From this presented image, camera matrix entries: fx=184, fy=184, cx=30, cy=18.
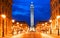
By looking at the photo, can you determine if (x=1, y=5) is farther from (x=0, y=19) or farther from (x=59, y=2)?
(x=59, y=2)

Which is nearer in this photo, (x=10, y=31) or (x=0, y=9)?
(x=0, y=9)

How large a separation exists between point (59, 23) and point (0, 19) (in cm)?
2529

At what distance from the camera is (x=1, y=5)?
54531 millimetres

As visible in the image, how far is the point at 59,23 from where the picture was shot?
227ft

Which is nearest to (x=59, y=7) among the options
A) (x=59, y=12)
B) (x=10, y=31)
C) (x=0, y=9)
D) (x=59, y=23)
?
(x=59, y=12)

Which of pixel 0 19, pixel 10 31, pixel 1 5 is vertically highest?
pixel 1 5

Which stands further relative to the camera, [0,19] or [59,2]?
[59,2]

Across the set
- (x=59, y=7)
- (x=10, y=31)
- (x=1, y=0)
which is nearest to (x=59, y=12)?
(x=59, y=7)

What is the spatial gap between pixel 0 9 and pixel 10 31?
19730mm

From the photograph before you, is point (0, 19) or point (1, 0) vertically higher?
point (1, 0)

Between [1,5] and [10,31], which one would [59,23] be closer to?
[10,31]

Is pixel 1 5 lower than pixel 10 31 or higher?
higher

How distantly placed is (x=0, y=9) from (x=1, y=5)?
6.04ft

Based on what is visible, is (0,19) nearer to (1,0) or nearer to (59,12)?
(1,0)
